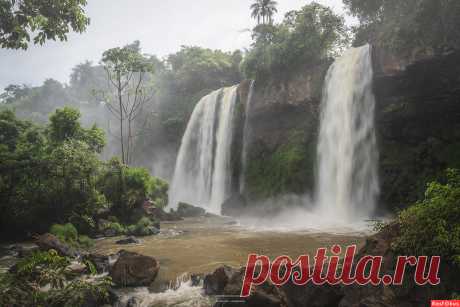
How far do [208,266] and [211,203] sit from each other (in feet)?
65.7

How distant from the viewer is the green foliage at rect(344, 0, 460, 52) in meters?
16.8

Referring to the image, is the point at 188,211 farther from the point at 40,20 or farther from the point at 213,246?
the point at 40,20

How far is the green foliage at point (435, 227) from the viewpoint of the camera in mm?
5379

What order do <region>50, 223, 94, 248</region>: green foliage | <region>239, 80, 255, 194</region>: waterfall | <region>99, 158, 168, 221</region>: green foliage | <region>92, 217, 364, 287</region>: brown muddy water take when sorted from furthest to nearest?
<region>239, 80, 255, 194</region>: waterfall → <region>99, 158, 168, 221</region>: green foliage → <region>50, 223, 94, 248</region>: green foliage → <region>92, 217, 364, 287</region>: brown muddy water

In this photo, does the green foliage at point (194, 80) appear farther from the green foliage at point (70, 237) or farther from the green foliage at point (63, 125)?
the green foliage at point (70, 237)

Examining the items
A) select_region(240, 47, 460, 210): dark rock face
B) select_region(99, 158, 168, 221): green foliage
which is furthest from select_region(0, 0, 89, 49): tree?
select_region(240, 47, 460, 210): dark rock face

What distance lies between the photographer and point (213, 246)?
12.5 metres

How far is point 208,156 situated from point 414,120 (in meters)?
16.9

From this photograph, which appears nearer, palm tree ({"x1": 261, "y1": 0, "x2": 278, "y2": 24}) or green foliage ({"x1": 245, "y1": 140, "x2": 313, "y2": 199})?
green foliage ({"x1": 245, "y1": 140, "x2": 313, "y2": 199})

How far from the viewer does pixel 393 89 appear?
19375 millimetres

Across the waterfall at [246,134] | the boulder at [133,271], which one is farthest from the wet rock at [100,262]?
the waterfall at [246,134]

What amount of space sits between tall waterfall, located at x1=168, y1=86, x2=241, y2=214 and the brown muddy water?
482 inches

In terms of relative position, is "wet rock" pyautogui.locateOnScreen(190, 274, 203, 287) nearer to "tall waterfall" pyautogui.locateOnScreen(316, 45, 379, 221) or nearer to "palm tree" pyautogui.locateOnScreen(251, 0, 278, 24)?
"tall waterfall" pyautogui.locateOnScreen(316, 45, 379, 221)

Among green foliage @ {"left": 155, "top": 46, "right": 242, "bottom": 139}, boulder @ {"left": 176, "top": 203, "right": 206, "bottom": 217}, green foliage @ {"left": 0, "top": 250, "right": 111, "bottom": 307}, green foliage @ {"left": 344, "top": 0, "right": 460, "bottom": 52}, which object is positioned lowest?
boulder @ {"left": 176, "top": 203, "right": 206, "bottom": 217}
